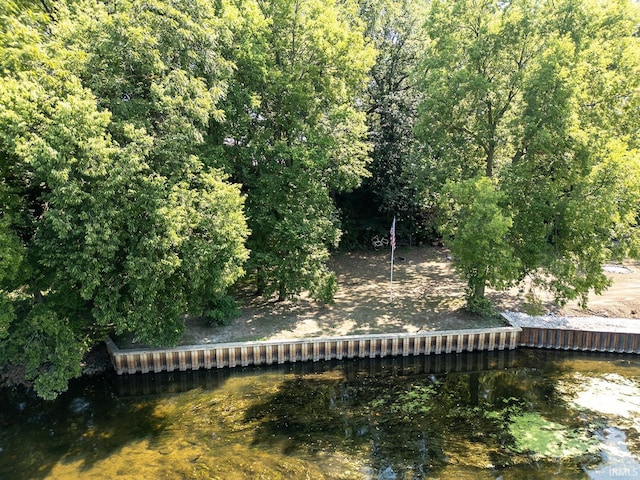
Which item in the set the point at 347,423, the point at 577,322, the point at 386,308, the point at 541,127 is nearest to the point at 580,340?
the point at 577,322

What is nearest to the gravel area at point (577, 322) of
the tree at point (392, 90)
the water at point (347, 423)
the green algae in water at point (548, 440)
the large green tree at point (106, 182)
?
the water at point (347, 423)

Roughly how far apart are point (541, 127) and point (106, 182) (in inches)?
670

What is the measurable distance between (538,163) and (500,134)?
2282 millimetres

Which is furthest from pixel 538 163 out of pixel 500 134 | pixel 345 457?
pixel 345 457

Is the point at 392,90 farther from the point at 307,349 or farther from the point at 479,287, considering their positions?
the point at 307,349

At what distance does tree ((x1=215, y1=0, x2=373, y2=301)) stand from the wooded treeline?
0.10m

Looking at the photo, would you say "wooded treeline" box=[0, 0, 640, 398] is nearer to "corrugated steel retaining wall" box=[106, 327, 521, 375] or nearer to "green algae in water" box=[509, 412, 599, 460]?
"corrugated steel retaining wall" box=[106, 327, 521, 375]

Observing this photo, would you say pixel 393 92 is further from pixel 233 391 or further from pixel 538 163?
pixel 233 391

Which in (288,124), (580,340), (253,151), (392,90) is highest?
(392,90)

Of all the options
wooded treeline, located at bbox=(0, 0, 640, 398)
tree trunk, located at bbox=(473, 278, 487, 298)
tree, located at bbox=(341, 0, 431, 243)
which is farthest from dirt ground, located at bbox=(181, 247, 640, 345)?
tree, located at bbox=(341, 0, 431, 243)

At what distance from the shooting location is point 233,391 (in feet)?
54.8

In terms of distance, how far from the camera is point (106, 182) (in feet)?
45.4

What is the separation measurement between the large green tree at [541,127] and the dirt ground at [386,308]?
2.01 metres

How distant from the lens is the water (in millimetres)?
12664
